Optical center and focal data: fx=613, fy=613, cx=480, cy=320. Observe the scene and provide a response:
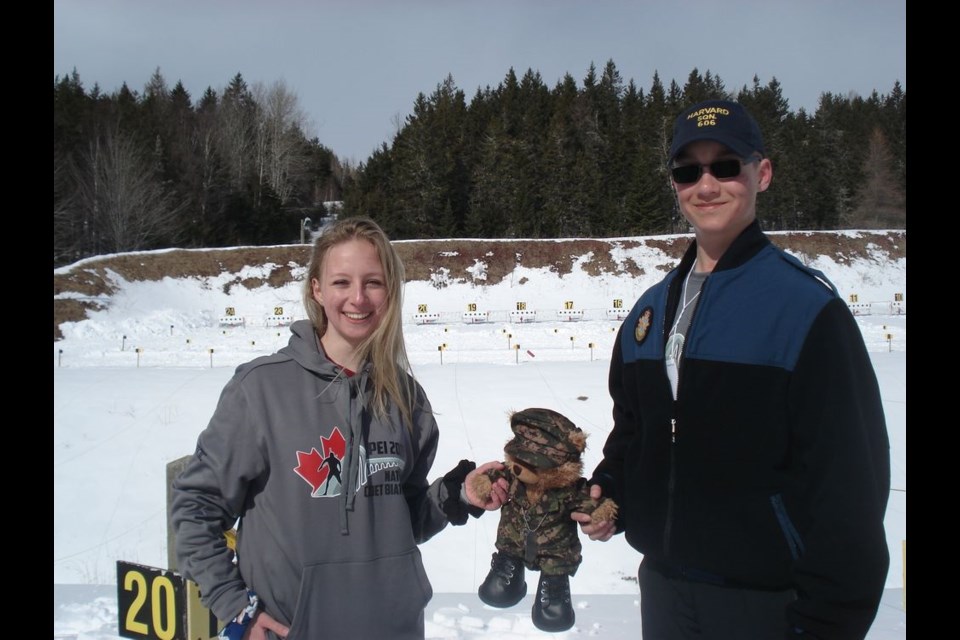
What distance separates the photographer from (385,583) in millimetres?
2305

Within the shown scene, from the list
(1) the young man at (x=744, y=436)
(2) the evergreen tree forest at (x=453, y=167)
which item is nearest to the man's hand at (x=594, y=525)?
(1) the young man at (x=744, y=436)

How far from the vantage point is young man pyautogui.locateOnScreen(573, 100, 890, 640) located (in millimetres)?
1804

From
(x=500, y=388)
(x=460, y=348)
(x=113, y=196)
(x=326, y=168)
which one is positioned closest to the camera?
(x=500, y=388)

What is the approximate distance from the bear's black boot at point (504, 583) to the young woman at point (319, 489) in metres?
0.25

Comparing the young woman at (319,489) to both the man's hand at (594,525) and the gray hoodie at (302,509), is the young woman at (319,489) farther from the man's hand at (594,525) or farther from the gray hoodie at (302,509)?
the man's hand at (594,525)

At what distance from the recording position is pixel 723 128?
2.10 meters

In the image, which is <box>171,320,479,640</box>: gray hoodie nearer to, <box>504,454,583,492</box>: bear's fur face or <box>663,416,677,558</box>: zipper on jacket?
<box>504,454,583,492</box>: bear's fur face

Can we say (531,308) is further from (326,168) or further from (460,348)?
(326,168)

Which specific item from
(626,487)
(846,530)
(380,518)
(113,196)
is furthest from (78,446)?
(113,196)

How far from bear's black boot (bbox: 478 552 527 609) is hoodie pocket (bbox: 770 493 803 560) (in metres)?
1.04

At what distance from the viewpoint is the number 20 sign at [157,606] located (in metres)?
3.32

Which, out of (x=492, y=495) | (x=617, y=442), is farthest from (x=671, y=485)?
(x=492, y=495)

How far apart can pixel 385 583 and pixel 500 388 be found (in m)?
9.64

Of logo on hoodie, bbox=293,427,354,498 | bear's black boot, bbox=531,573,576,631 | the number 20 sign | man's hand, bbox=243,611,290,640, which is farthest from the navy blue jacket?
the number 20 sign
